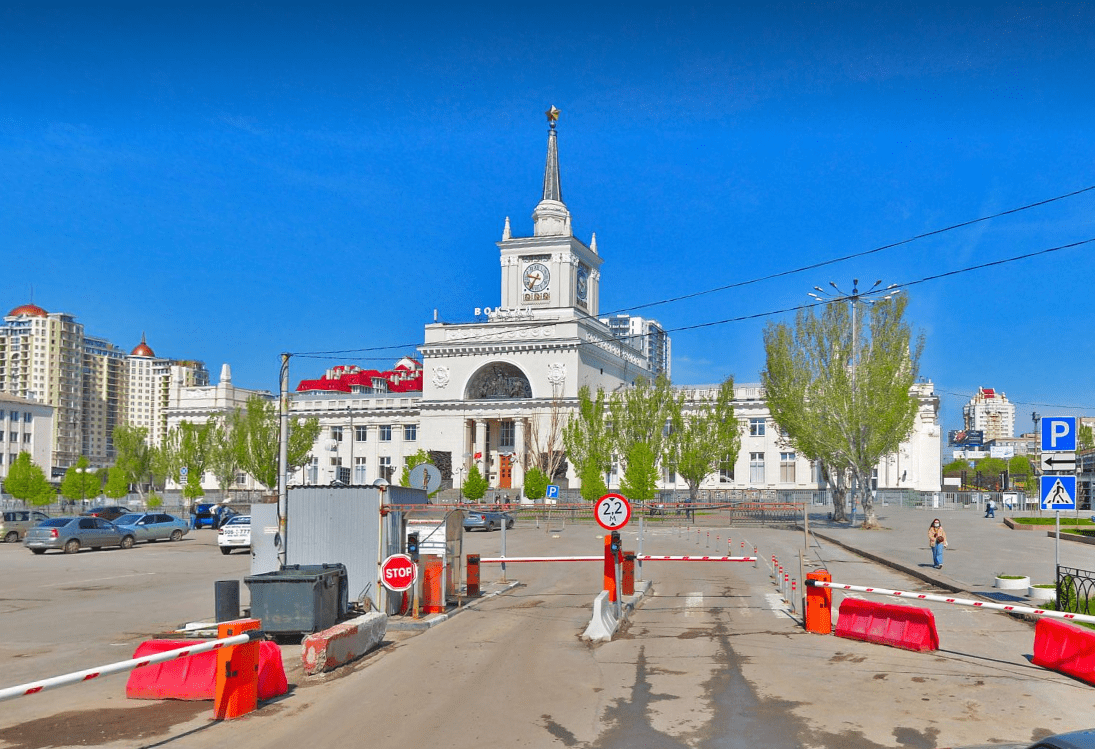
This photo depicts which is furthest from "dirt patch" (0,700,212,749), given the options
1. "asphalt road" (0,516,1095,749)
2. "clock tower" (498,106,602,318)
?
"clock tower" (498,106,602,318)

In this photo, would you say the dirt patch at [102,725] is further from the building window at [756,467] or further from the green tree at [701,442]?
the building window at [756,467]

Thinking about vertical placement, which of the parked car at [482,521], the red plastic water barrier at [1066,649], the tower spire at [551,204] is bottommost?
the parked car at [482,521]

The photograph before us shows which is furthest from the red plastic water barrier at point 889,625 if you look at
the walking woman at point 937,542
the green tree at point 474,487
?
the green tree at point 474,487

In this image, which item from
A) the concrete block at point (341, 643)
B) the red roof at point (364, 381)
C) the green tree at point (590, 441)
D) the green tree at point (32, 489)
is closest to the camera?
the concrete block at point (341, 643)

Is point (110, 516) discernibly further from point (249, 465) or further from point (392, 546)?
point (392, 546)

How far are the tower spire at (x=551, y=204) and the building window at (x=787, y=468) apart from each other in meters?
27.2

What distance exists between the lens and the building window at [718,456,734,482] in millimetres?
70375

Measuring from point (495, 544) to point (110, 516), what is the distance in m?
27.1

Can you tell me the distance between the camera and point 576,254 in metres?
89.6

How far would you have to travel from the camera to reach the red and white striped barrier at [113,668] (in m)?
7.77

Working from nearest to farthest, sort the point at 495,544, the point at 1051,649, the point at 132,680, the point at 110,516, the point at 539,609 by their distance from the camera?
1. the point at 132,680
2. the point at 1051,649
3. the point at 539,609
4. the point at 495,544
5. the point at 110,516

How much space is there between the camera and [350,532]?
57.1ft

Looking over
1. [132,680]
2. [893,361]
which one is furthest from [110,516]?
[132,680]

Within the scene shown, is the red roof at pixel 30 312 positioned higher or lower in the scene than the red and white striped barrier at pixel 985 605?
higher
